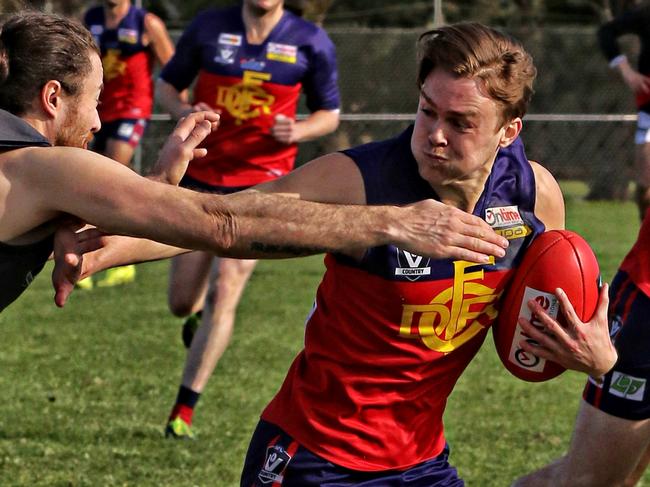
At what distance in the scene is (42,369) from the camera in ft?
25.7

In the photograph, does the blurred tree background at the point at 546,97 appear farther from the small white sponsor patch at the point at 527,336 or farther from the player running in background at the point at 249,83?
the small white sponsor patch at the point at 527,336

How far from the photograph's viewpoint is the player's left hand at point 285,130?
751 cm

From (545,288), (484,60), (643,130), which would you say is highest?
(484,60)

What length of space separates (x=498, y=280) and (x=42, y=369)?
4.79 metres

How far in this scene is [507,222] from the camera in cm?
373

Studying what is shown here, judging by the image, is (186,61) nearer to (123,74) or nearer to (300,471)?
(123,74)

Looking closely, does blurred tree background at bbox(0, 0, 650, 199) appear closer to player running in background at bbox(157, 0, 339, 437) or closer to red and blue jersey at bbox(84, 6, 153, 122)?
red and blue jersey at bbox(84, 6, 153, 122)

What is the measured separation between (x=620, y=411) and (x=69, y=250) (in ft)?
7.02

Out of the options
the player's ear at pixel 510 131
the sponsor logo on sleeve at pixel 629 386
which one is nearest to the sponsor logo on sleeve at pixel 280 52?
the sponsor logo on sleeve at pixel 629 386

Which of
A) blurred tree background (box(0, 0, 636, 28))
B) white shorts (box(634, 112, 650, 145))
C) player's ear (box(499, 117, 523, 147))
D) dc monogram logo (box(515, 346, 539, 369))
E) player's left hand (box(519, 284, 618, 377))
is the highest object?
player's ear (box(499, 117, 523, 147))

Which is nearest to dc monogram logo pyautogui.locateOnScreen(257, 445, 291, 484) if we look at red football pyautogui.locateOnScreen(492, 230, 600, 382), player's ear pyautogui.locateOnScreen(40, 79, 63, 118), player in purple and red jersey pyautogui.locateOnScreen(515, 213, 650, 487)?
red football pyautogui.locateOnScreen(492, 230, 600, 382)

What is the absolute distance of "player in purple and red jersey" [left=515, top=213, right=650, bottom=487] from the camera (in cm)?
437

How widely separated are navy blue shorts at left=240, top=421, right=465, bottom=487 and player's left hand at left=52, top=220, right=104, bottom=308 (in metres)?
0.77

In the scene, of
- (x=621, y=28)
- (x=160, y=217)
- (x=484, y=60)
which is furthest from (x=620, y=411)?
(x=621, y=28)
